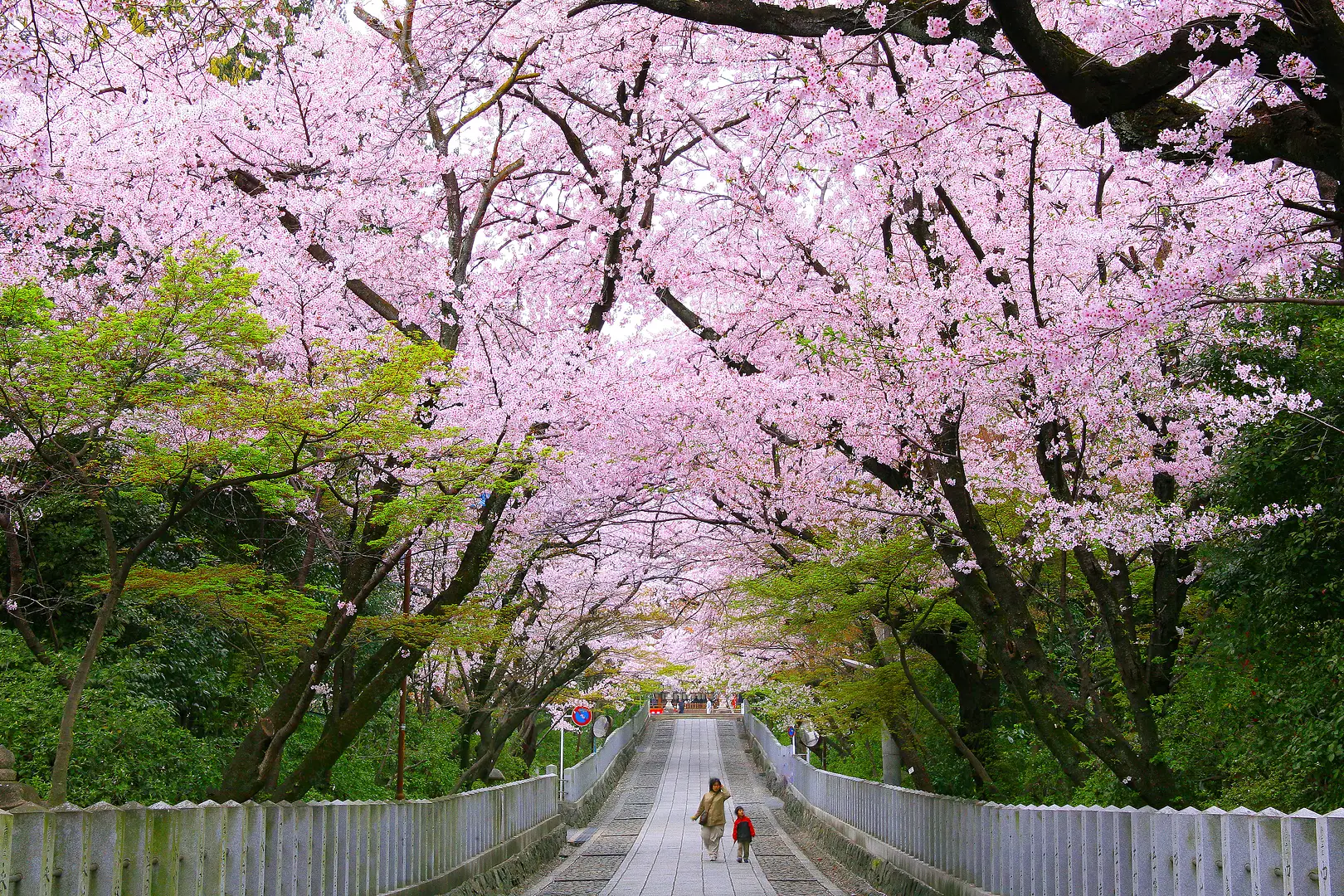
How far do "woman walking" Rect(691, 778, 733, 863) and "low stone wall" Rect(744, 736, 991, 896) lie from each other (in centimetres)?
229

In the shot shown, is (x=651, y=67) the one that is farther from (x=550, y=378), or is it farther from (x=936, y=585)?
(x=936, y=585)

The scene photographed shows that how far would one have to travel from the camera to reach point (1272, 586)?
872cm

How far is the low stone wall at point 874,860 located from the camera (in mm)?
13125

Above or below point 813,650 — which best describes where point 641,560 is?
above

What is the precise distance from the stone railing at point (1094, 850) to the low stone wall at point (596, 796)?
34.2ft

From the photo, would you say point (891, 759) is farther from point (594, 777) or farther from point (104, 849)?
point (104, 849)

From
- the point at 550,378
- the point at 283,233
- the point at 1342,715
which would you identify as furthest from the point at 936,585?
the point at 283,233

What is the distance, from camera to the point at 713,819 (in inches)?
805

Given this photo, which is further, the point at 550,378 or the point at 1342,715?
the point at 550,378

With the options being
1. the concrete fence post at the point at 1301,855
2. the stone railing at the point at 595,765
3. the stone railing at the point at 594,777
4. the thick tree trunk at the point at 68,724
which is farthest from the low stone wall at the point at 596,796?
the concrete fence post at the point at 1301,855

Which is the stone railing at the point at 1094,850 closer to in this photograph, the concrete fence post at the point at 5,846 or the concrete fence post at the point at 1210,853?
the concrete fence post at the point at 1210,853

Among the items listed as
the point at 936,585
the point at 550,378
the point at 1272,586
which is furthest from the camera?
the point at 936,585

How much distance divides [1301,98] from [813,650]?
20.8 meters

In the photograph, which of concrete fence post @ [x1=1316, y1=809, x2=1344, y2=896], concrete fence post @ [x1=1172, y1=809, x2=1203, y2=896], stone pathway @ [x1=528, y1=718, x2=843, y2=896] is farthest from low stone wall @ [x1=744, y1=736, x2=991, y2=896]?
concrete fence post @ [x1=1316, y1=809, x2=1344, y2=896]
